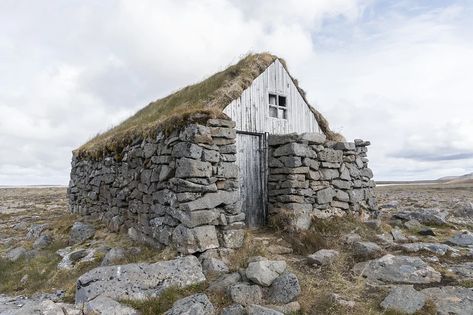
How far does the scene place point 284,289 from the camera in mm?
6863

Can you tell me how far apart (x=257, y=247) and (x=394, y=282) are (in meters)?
3.09

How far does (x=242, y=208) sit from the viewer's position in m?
11.2

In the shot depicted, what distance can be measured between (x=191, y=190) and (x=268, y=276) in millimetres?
2760

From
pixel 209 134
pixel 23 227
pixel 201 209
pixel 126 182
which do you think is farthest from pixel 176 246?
pixel 23 227

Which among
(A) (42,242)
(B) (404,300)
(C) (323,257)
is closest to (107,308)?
(C) (323,257)

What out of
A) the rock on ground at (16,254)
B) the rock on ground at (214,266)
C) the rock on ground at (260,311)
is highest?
the rock on ground at (214,266)

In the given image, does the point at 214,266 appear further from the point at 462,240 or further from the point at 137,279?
the point at 462,240

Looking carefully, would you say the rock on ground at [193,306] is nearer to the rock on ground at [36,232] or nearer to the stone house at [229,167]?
the stone house at [229,167]

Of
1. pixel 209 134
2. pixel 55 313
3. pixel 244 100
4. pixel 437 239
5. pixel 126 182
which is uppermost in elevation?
pixel 244 100

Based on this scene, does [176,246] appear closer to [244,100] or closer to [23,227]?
[244,100]

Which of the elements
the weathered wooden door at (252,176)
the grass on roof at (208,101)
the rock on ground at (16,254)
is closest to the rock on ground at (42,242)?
the rock on ground at (16,254)

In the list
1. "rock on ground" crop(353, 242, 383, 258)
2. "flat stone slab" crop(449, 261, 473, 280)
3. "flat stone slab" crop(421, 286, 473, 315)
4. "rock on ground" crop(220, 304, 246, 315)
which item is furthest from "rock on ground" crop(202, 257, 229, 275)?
"flat stone slab" crop(449, 261, 473, 280)

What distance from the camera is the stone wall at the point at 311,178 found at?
1108 cm

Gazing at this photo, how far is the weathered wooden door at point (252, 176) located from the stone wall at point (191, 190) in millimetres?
1752
